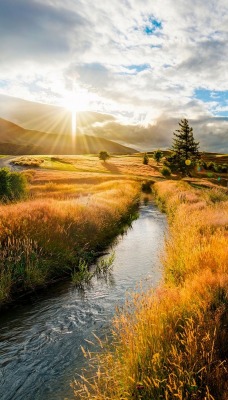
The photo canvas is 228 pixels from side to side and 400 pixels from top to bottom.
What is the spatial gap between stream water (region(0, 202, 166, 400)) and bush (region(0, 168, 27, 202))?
16896 millimetres

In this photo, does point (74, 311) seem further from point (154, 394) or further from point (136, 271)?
point (154, 394)

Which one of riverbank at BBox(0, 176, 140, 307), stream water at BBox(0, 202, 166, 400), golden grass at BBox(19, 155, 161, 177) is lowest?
stream water at BBox(0, 202, 166, 400)

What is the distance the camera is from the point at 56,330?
8.66 metres

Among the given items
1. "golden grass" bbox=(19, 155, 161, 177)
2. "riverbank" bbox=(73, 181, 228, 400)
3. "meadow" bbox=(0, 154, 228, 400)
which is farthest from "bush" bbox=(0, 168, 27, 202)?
"golden grass" bbox=(19, 155, 161, 177)

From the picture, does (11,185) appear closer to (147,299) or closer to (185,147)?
(147,299)

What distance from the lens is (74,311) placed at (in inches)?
388

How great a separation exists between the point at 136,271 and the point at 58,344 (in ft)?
19.6

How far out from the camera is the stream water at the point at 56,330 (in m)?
6.56

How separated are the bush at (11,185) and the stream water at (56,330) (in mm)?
16896

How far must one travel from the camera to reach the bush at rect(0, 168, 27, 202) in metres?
29.2

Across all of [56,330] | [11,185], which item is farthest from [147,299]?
[11,185]

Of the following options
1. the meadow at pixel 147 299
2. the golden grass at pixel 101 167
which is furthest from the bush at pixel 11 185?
the golden grass at pixel 101 167

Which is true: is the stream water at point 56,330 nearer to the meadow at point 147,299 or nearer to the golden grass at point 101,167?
the meadow at point 147,299

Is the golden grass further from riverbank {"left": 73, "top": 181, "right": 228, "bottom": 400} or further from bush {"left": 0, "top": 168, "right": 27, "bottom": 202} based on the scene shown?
riverbank {"left": 73, "top": 181, "right": 228, "bottom": 400}
